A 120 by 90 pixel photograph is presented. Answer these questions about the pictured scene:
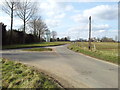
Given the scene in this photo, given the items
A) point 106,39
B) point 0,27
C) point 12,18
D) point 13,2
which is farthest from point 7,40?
point 106,39

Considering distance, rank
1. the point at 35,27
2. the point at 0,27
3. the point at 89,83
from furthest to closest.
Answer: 1. the point at 35,27
2. the point at 0,27
3. the point at 89,83

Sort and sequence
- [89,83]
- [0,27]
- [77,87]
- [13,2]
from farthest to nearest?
[13,2]
[0,27]
[89,83]
[77,87]

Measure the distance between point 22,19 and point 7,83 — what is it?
39.0m

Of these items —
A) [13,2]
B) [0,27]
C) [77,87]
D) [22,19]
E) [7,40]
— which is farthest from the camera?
[22,19]

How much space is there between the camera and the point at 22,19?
41625 millimetres

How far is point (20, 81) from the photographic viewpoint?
516 cm

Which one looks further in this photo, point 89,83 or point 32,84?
point 89,83

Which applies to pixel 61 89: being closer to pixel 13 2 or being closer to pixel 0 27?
pixel 0 27

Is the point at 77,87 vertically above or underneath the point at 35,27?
underneath

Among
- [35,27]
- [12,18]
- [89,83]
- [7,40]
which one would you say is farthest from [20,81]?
[35,27]

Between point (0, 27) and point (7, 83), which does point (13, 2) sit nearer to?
point (0, 27)

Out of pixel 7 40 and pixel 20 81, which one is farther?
Answer: pixel 7 40

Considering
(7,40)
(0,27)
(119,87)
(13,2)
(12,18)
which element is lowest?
(119,87)

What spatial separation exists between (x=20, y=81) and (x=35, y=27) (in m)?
55.0
